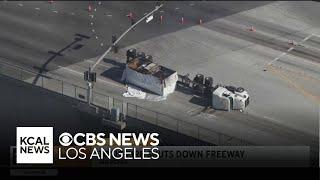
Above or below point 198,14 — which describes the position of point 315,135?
below

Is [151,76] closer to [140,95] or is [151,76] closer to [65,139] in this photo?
[140,95]

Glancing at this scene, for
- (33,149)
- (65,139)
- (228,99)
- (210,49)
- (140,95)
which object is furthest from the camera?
(210,49)

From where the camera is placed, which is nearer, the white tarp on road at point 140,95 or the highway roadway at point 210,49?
the highway roadway at point 210,49

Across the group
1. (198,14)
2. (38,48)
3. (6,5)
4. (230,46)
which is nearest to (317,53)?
(230,46)

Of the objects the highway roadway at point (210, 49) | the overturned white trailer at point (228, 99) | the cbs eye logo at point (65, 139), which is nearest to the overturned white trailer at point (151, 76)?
the highway roadway at point (210, 49)

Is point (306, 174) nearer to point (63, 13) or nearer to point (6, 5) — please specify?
point (63, 13)

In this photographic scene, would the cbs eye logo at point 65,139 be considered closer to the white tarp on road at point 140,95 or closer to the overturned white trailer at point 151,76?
the white tarp on road at point 140,95

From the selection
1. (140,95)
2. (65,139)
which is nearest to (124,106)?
(140,95)
